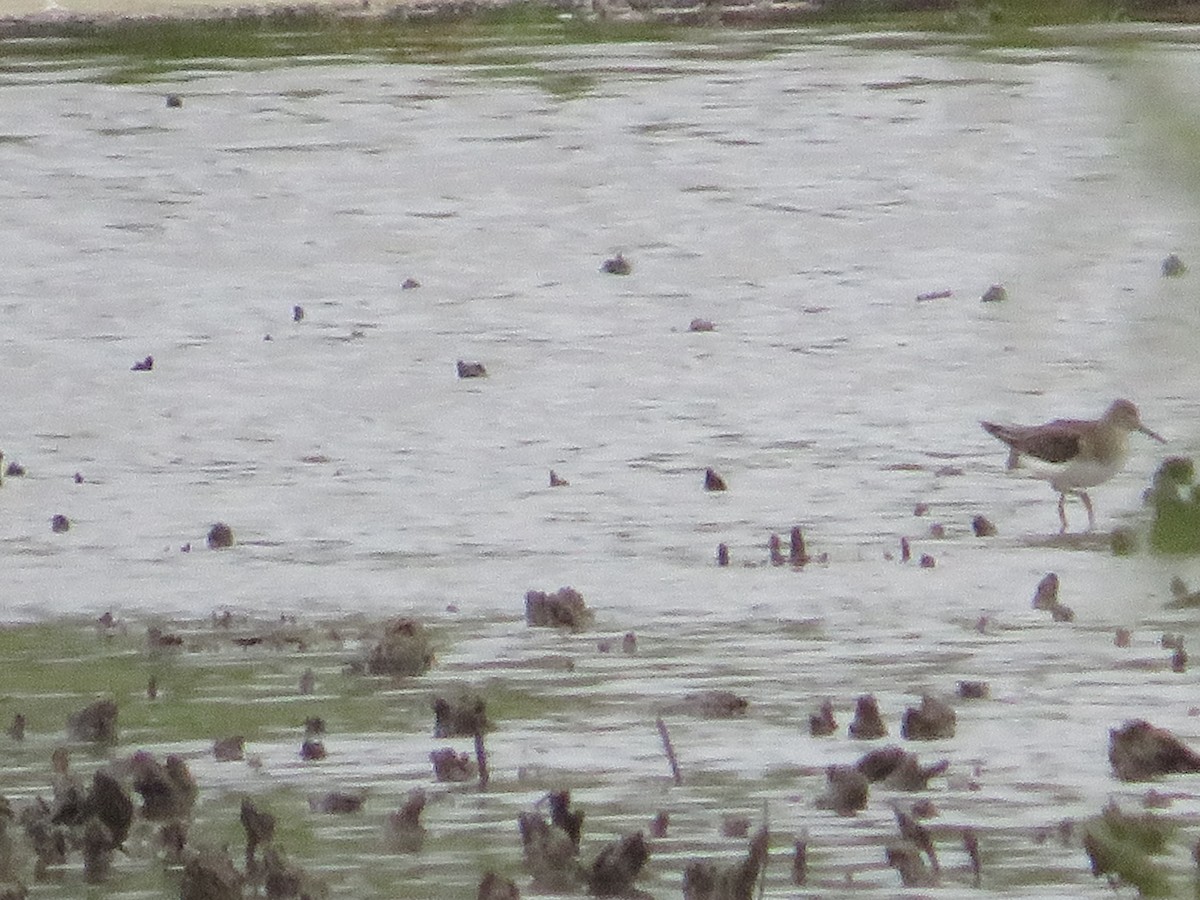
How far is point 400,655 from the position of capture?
7445mm

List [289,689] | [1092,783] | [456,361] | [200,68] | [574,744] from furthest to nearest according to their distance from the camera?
[200,68]
[456,361]
[289,689]
[574,744]
[1092,783]

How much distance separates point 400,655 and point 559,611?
68 cm

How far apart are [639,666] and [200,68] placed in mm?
16467

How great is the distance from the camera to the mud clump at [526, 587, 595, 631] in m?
8.02

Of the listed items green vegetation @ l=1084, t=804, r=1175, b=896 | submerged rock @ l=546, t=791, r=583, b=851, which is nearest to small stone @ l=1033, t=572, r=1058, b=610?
submerged rock @ l=546, t=791, r=583, b=851

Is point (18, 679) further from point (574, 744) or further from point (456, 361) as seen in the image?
point (456, 361)

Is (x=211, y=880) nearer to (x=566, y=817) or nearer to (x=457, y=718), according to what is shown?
(x=566, y=817)

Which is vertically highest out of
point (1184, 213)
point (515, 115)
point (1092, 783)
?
point (515, 115)

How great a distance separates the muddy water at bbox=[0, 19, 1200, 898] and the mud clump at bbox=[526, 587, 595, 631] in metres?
0.07

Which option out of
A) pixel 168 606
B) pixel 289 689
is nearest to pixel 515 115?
pixel 168 606

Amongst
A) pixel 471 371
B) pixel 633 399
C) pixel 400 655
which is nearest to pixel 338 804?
pixel 400 655

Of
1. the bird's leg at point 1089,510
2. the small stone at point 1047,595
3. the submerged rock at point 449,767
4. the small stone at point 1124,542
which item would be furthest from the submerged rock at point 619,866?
the bird's leg at point 1089,510

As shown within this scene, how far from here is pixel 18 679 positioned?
780 cm

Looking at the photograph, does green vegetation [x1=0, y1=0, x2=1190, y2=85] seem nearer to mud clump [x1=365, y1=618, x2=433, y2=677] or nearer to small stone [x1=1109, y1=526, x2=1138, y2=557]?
mud clump [x1=365, y1=618, x2=433, y2=677]
